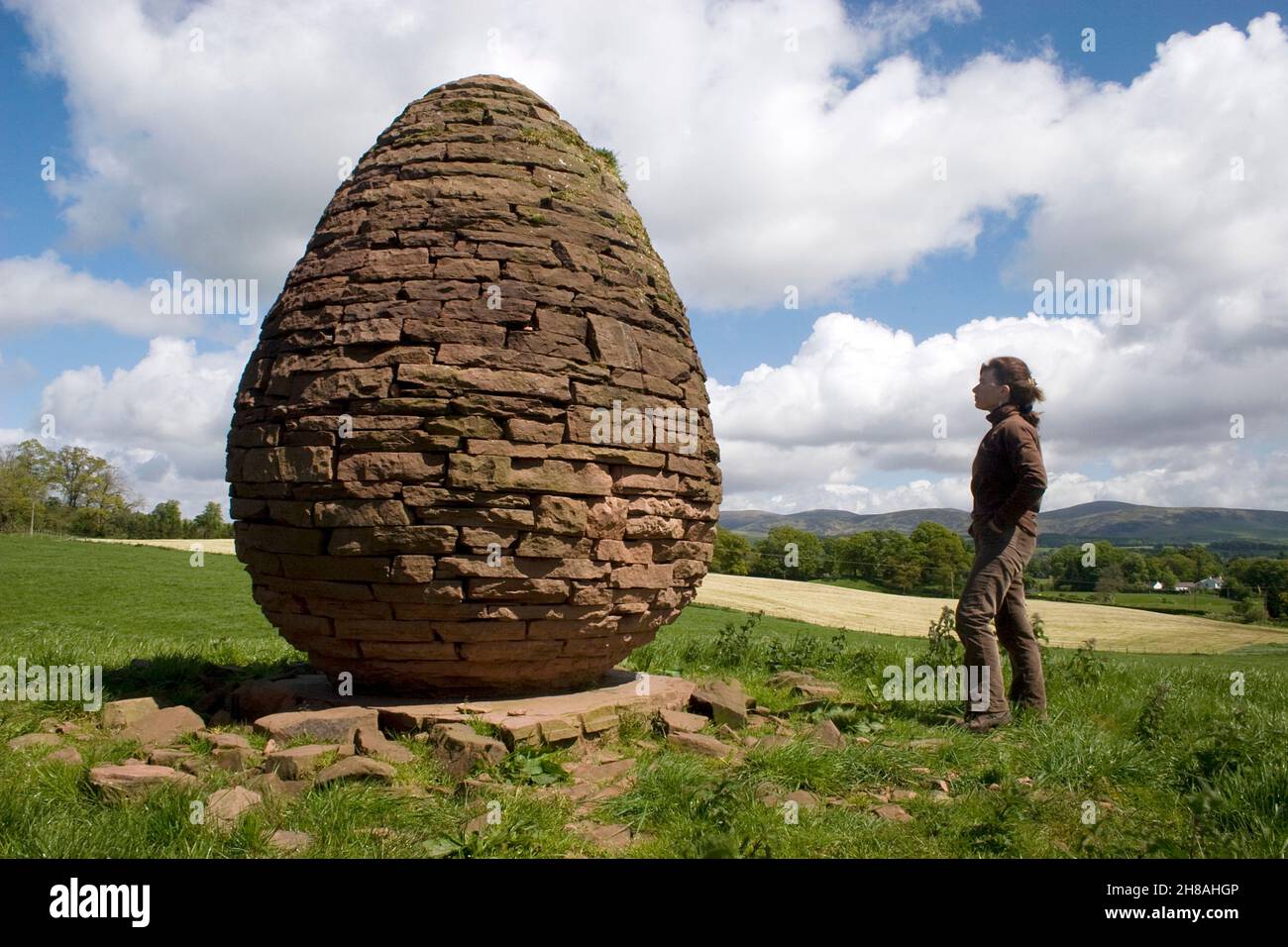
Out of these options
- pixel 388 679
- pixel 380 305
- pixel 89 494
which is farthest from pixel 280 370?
pixel 89 494

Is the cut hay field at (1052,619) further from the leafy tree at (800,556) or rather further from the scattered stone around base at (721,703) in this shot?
the scattered stone around base at (721,703)

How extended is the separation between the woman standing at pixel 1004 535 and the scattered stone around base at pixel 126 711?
583cm

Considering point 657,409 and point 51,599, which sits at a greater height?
point 657,409

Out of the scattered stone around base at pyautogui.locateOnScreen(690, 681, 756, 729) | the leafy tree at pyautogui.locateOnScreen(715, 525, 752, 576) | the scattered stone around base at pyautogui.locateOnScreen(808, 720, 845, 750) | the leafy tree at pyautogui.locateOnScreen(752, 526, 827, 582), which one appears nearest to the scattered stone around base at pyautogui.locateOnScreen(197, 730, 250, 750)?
the scattered stone around base at pyautogui.locateOnScreen(690, 681, 756, 729)

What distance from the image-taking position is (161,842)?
3461 millimetres

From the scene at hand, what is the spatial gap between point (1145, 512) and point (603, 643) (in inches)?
7006

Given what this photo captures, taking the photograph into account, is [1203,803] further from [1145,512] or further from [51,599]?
[1145,512]

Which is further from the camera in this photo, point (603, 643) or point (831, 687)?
point (831, 687)

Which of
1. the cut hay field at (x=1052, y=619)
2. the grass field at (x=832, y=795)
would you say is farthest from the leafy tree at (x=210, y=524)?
the grass field at (x=832, y=795)

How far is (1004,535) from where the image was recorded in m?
5.99

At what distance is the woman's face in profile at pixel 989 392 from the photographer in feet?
20.3

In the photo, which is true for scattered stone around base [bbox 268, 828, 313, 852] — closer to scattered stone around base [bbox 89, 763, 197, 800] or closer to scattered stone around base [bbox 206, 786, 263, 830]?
scattered stone around base [bbox 206, 786, 263, 830]

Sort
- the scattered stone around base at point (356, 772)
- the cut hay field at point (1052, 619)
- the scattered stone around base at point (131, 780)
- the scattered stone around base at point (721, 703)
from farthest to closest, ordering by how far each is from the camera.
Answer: the cut hay field at point (1052, 619) < the scattered stone around base at point (721, 703) < the scattered stone around base at point (356, 772) < the scattered stone around base at point (131, 780)
